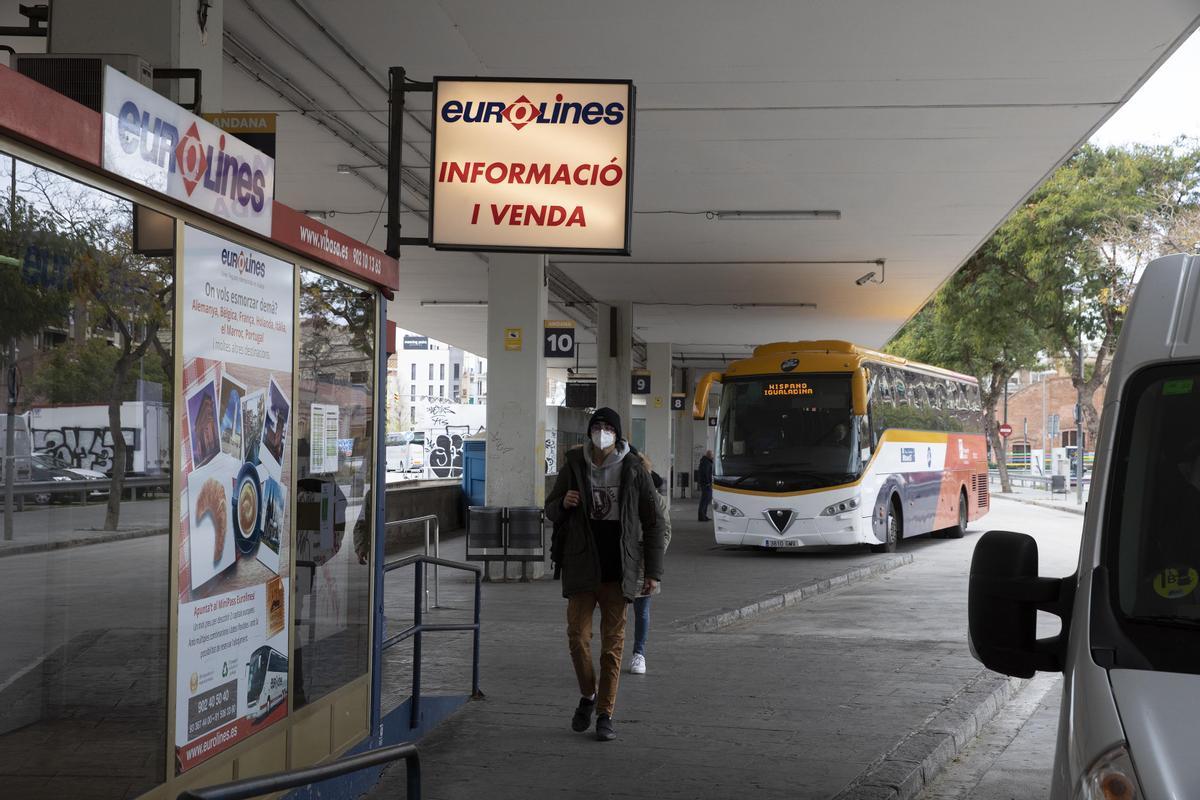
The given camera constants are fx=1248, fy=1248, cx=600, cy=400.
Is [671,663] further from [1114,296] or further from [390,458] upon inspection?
[390,458]

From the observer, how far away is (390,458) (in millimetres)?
78312

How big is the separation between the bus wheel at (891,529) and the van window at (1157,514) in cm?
1832

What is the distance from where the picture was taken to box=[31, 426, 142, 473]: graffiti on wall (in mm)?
3947

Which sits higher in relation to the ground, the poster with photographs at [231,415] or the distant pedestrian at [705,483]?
the poster with photographs at [231,415]

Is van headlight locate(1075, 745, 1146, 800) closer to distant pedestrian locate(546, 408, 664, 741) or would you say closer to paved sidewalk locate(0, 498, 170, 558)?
paved sidewalk locate(0, 498, 170, 558)

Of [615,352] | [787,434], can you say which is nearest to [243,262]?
[787,434]

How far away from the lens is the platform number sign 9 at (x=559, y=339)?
683 inches

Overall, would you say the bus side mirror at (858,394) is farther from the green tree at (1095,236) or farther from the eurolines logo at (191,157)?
the eurolines logo at (191,157)

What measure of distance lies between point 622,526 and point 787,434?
1402 centimetres

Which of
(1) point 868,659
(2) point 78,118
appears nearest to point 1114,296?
(1) point 868,659

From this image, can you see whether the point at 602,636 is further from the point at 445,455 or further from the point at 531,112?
the point at 445,455

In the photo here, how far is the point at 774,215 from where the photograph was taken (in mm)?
16891

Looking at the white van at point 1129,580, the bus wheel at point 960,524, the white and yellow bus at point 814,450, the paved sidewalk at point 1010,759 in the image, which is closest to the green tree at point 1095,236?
the bus wheel at point 960,524

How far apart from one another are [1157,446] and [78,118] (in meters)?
3.22
